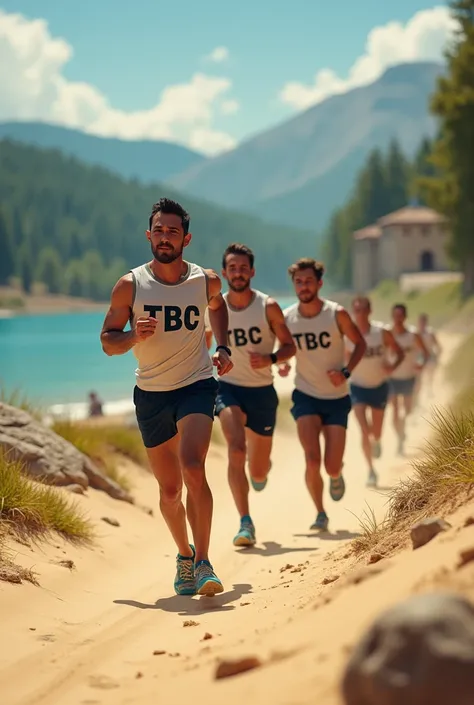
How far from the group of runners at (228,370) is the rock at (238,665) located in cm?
276

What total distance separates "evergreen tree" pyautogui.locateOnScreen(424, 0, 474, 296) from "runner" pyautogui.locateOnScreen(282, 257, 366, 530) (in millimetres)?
39236

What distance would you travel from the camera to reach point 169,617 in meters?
6.25

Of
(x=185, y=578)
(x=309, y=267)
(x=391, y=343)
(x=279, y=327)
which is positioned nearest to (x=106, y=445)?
(x=391, y=343)

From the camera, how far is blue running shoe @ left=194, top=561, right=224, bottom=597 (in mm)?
6668

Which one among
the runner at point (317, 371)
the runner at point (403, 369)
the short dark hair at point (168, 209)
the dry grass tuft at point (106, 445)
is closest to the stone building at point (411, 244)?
the runner at point (403, 369)

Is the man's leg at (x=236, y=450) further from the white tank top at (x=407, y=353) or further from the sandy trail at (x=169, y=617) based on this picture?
the white tank top at (x=407, y=353)

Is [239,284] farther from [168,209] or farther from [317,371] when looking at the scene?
[168,209]

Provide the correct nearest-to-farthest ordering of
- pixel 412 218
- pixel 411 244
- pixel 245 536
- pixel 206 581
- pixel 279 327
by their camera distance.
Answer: pixel 206 581, pixel 245 536, pixel 279 327, pixel 411 244, pixel 412 218

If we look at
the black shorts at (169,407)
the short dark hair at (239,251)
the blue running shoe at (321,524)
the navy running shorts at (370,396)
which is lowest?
the blue running shoe at (321,524)

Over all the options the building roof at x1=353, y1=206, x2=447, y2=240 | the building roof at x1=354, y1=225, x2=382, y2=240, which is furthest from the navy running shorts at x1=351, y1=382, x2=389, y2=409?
the building roof at x1=354, y1=225, x2=382, y2=240

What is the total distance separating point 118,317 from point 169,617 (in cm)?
185

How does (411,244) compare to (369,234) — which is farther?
(369,234)

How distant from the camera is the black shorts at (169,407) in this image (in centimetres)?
684

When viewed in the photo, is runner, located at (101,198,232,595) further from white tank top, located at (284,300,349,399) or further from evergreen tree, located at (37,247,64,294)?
evergreen tree, located at (37,247,64,294)
